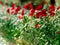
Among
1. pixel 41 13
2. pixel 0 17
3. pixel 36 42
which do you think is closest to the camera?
pixel 36 42

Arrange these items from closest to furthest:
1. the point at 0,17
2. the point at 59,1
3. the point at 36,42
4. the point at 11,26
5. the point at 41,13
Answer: the point at 36,42 < the point at 41,13 < the point at 11,26 < the point at 0,17 < the point at 59,1

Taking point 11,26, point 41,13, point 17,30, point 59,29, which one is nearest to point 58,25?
point 59,29

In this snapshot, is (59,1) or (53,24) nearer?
(53,24)

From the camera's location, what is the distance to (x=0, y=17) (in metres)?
9.06

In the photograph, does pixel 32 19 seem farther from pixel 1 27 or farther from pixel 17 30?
pixel 1 27

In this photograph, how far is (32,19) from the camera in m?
6.88

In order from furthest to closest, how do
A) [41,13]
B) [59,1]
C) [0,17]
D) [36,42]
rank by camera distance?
1. [59,1]
2. [0,17]
3. [41,13]
4. [36,42]

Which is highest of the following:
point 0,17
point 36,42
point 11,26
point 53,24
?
point 0,17

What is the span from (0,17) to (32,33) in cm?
284

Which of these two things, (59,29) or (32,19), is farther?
(32,19)

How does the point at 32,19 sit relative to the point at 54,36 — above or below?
above

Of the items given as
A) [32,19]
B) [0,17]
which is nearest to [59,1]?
[0,17]

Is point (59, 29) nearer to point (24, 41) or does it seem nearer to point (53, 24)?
point (53, 24)

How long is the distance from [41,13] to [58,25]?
522 mm
